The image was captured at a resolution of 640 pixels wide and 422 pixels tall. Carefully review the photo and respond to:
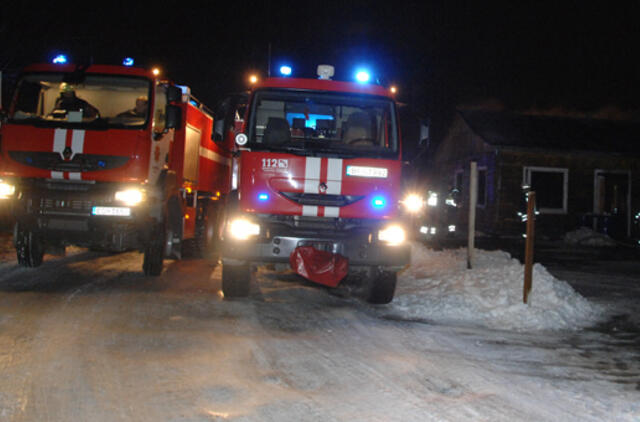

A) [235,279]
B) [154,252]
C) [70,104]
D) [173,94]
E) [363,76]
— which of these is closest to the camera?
[235,279]

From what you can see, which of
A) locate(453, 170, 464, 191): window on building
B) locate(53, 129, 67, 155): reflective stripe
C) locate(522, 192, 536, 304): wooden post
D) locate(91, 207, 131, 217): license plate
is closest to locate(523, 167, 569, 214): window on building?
locate(453, 170, 464, 191): window on building

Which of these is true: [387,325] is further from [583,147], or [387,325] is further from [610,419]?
[583,147]

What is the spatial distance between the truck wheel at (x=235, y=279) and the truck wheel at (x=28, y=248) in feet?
11.3

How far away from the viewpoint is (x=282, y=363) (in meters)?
5.45

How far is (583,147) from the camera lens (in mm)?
23609

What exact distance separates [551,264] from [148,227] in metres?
9.09

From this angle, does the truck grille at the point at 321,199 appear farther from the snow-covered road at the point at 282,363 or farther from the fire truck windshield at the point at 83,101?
the fire truck windshield at the point at 83,101

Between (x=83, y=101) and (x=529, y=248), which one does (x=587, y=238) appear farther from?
(x=83, y=101)

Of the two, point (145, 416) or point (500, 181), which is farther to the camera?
point (500, 181)

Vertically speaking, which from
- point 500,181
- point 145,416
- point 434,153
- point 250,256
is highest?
point 434,153

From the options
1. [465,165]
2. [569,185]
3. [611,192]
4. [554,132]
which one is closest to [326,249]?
[569,185]

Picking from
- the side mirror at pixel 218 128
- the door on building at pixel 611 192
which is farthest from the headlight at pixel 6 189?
the door on building at pixel 611 192

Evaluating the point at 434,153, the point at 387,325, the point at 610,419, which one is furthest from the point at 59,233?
the point at 434,153

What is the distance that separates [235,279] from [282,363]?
3.02m
